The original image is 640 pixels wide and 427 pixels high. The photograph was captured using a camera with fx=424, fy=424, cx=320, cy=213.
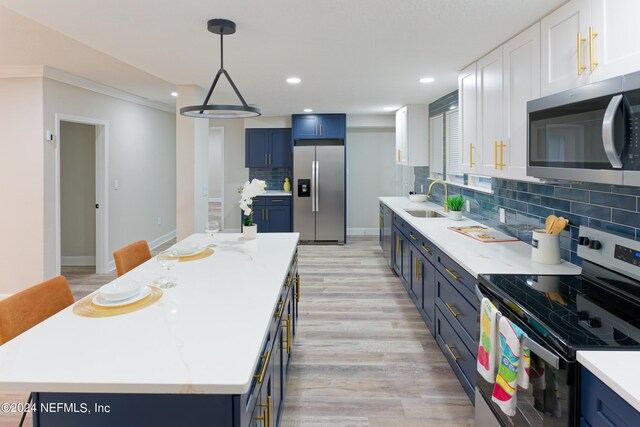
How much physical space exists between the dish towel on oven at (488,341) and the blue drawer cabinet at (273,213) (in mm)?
5746

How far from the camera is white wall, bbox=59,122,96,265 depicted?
585cm

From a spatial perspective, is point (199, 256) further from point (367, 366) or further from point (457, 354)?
point (457, 354)

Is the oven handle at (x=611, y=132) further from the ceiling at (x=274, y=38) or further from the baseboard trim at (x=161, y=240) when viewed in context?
the baseboard trim at (x=161, y=240)

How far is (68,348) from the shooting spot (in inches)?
53.2

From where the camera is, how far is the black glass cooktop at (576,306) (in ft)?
4.65

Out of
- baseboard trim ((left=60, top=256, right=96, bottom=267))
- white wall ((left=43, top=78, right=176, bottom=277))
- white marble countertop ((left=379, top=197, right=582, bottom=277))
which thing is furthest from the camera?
baseboard trim ((left=60, top=256, right=96, bottom=267))

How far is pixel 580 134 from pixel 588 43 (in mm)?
440

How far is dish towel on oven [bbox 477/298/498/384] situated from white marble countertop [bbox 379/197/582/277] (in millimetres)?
360

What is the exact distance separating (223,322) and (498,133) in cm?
221

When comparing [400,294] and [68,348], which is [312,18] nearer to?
[68,348]

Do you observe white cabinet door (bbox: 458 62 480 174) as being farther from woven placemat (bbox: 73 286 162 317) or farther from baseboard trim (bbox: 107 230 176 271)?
baseboard trim (bbox: 107 230 176 271)

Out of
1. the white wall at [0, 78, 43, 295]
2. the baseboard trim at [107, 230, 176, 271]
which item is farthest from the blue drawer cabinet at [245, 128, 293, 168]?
the white wall at [0, 78, 43, 295]

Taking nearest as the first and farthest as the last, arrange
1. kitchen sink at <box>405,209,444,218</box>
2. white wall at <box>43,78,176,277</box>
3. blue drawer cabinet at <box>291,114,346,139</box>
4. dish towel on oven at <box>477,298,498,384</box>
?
1. dish towel on oven at <box>477,298,498,384</box>
2. white wall at <box>43,78,176,277</box>
3. kitchen sink at <box>405,209,444,218</box>
4. blue drawer cabinet at <box>291,114,346,139</box>

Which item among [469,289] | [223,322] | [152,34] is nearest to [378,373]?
[469,289]
